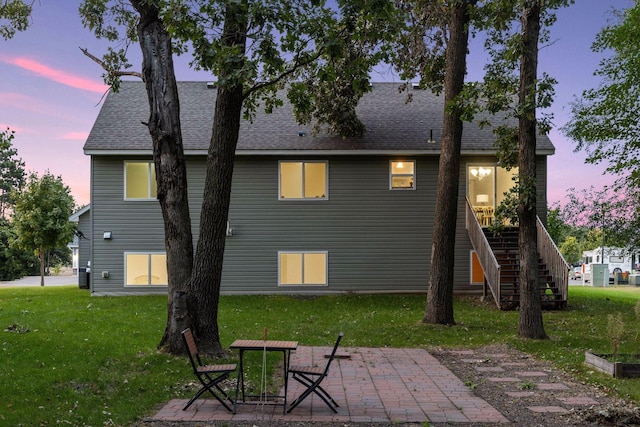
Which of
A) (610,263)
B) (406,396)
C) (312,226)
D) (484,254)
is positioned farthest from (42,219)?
(610,263)

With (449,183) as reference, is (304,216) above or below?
below

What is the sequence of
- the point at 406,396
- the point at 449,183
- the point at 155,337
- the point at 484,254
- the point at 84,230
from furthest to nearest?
the point at 84,230 < the point at 484,254 < the point at 449,183 < the point at 155,337 < the point at 406,396

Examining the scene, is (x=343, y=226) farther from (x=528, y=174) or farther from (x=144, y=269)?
(x=528, y=174)

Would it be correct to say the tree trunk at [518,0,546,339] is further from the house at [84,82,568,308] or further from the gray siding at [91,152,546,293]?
the gray siding at [91,152,546,293]

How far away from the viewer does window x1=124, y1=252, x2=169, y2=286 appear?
21.1 m

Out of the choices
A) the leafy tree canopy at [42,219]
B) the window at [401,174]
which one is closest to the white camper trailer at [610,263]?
the window at [401,174]

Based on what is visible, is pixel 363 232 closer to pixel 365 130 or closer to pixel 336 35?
pixel 365 130

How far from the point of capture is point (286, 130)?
22047 millimetres

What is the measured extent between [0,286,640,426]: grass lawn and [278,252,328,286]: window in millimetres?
1242

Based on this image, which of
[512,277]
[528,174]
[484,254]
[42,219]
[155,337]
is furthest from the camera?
[42,219]

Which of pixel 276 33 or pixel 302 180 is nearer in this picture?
pixel 276 33

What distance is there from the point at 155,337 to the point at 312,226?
33.2 ft

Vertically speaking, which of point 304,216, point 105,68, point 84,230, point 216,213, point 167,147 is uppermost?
point 105,68

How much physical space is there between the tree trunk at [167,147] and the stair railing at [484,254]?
982cm
